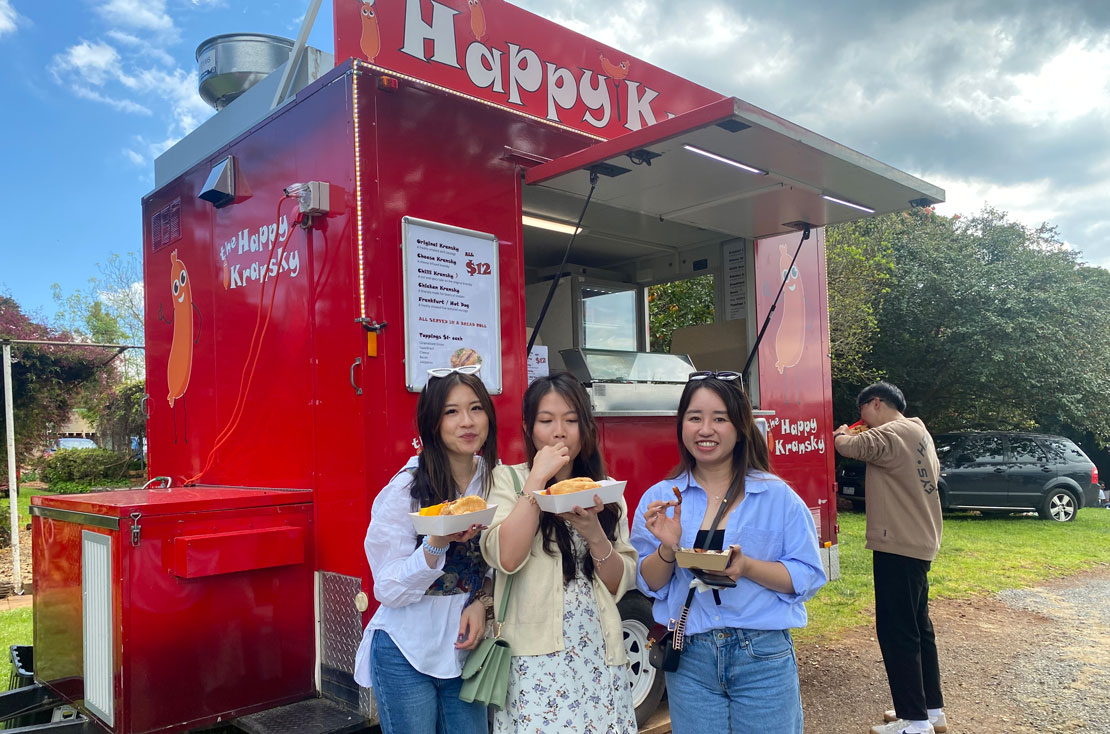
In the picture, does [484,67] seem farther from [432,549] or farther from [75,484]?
[75,484]

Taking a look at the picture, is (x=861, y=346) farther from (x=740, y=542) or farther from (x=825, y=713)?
(x=740, y=542)

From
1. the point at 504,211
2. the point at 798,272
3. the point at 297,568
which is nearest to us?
the point at 297,568

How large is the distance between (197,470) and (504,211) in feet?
7.36

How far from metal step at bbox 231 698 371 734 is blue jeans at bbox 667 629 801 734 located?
4.87 feet

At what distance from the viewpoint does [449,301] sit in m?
3.51

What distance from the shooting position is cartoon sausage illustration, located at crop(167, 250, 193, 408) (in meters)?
4.51

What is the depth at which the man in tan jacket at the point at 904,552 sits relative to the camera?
412 centimetres

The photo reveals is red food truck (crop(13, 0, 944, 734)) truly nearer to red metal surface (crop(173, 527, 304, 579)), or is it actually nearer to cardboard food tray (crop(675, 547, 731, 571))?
red metal surface (crop(173, 527, 304, 579))

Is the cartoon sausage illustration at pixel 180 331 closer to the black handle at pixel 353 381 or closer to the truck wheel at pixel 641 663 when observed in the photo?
the black handle at pixel 353 381

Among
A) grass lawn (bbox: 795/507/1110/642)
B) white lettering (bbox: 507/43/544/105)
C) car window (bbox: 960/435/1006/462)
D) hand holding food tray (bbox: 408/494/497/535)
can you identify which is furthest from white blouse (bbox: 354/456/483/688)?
car window (bbox: 960/435/1006/462)

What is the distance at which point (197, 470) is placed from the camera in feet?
14.5

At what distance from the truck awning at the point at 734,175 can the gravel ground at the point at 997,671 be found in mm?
2995

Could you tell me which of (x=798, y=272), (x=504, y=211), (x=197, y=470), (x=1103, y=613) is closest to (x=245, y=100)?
(x=504, y=211)

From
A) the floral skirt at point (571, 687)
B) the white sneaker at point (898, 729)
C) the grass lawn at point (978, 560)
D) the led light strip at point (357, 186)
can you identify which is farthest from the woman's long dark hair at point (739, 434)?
the grass lawn at point (978, 560)
